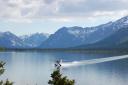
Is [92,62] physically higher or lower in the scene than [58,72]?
higher

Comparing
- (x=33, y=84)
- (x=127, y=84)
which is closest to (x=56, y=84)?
(x=33, y=84)

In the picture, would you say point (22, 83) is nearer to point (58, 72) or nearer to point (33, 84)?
point (33, 84)

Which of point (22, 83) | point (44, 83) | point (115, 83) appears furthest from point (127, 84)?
point (22, 83)

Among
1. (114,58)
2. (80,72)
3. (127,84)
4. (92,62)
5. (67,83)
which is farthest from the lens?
(114,58)

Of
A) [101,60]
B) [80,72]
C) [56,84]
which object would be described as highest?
[101,60]

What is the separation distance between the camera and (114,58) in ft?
651

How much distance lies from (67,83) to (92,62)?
153548 millimetres

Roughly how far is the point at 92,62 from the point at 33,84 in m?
93.4

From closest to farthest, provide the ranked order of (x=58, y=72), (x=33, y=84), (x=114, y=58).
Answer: (x=58, y=72), (x=33, y=84), (x=114, y=58)

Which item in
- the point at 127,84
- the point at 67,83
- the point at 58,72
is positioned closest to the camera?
the point at 67,83

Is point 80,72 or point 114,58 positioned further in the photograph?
point 114,58

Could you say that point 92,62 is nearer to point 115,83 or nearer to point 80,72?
point 80,72

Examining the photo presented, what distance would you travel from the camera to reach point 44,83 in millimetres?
87438

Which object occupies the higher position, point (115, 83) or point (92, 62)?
point (92, 62)
